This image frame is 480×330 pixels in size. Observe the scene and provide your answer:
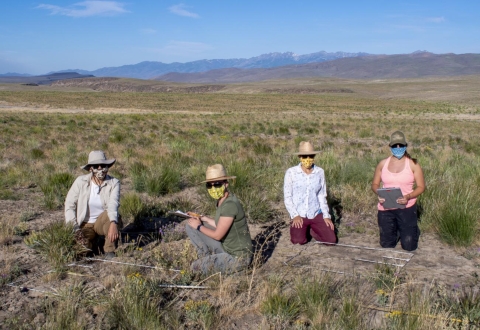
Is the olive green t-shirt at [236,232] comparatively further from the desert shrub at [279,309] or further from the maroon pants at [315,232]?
the maroon pants at [315,232]

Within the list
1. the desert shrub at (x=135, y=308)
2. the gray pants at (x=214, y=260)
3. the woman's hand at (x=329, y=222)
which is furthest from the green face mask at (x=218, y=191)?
the woman's hand at (x=329, y=222)

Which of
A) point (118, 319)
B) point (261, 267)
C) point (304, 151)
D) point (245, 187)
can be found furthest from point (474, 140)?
point (118, 319)

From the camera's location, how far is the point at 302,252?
5484 millimetres

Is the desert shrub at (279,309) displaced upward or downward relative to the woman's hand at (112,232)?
downward

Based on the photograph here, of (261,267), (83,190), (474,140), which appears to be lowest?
(474,140)

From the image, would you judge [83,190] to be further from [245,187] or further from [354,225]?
[354,225]

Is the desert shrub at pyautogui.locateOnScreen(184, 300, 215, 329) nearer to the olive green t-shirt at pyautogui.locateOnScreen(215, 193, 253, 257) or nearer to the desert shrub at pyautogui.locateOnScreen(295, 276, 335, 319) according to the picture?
the desert shrub at pyautogui.locateOnScreen(295, 276, 335, 319)

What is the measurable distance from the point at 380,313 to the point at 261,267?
136cm

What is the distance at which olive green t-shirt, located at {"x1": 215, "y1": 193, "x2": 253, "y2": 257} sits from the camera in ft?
15.0

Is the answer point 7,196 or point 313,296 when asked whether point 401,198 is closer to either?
point 313,296

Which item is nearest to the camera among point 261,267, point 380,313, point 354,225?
point 380,313

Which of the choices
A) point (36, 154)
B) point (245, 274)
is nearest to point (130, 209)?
point (245, 274)

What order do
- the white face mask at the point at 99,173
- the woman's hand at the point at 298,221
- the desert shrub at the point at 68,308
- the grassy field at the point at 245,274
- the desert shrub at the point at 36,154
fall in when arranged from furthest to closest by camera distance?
1. the desert shrub at the point at 36,154
2. the woman's hand at the point at 298,221
3. the white face mask at the point at 99,173
4. the grassy field at the point at 245,274
5. the desert shrub at the point at 68,308

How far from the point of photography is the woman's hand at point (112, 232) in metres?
5.09
